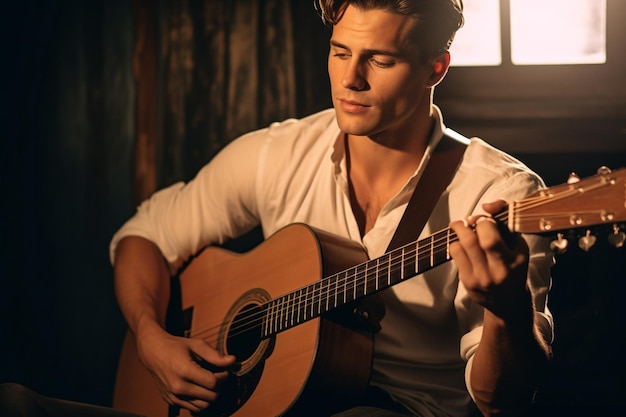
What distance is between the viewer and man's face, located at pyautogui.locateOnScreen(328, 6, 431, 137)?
190 centimetres

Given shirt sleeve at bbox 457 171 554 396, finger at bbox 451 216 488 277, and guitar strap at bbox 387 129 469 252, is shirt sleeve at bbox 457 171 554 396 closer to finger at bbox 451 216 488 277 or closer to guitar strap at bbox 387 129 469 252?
guitar strap at bbox 387 129 469 252

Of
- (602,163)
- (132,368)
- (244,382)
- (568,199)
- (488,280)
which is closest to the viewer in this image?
(568,199)

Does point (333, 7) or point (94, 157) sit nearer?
point (333, 7)

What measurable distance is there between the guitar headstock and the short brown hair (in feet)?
2.12

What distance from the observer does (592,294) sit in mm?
2525

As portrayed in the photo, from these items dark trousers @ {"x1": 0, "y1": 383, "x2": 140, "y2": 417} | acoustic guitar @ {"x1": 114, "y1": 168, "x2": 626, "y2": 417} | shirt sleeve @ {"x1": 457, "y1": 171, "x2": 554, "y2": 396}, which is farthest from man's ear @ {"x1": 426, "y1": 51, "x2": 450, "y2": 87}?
dark trousers @ {"x1": 0, "y1": 383, "x2": 140, "y2": 417}

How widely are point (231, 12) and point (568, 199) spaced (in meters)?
1.54

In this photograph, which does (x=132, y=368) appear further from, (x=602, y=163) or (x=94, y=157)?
(x=602, y=163)

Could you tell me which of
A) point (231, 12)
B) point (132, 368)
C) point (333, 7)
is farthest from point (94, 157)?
point (333, 7)

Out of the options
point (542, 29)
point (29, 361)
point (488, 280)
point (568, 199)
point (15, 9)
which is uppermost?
point (15, 9)

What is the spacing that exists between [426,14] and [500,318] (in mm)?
760

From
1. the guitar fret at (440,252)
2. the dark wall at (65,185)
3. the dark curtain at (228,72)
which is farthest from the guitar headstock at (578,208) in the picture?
the dark wall at (65,185)

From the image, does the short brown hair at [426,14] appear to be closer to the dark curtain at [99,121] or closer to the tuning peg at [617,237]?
the dark curtain at [99,121]

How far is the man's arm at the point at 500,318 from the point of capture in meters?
1.47
